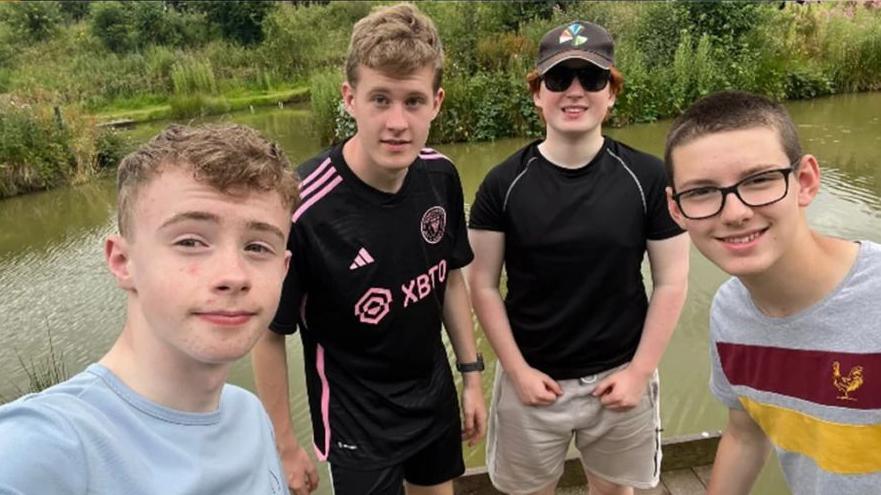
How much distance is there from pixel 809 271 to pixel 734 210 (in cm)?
22

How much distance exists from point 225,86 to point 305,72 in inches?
108

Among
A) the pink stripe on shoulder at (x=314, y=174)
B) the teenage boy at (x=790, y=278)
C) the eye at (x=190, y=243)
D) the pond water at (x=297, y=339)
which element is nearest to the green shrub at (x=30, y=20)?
the pond water at (x=297, y=339)

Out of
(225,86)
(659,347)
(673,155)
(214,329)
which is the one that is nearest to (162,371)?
(214,329)

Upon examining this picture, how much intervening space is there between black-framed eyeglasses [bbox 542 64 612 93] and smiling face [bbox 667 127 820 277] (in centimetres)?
70

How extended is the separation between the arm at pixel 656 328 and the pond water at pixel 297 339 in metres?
1.21

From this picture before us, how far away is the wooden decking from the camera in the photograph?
8.52ft

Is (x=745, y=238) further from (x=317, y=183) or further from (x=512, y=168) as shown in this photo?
(x=317, y=183)

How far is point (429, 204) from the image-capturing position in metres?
1.93

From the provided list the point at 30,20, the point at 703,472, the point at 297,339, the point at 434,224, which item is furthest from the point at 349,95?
the point at 30,20

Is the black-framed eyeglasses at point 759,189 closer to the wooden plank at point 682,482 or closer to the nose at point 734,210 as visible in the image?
the nose at point 734,210

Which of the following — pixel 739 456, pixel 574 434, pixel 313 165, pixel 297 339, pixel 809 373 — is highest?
pixel 313 165

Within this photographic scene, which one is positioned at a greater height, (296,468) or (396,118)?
(396,118)

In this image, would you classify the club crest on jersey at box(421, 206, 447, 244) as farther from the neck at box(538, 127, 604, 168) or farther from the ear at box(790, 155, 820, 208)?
the ear at box(790, 155, 820, 208)

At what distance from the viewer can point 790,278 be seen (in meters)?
1.33
